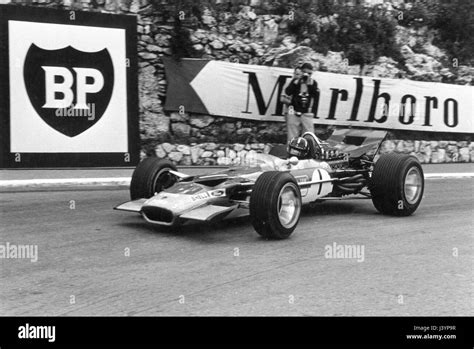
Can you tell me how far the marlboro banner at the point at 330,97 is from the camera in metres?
13.4

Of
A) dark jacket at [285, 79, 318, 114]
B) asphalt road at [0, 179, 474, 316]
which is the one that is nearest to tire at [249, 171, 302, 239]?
asphalt road at [0, 179, 474, 316]

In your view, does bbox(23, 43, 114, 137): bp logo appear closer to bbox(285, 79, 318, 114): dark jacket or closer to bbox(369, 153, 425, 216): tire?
bbox(285, 79, 318, 114): dark jacket

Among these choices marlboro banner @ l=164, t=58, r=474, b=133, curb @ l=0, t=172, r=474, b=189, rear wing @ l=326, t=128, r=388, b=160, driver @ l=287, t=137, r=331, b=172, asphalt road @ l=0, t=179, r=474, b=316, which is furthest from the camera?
marlboro banner @ l=164, t=58, r=474, b=133

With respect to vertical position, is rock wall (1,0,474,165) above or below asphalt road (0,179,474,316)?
above

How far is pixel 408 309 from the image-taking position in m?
4.40

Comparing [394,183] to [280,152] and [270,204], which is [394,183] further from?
[270,204]

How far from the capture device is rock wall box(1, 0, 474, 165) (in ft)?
43.5

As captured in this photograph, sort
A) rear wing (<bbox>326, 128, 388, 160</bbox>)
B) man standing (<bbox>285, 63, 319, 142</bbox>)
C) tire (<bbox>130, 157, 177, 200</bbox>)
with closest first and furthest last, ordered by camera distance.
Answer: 1. tire (<bbox>130, 157, 177, 200</bbox>)
2. rear wing (<bbox>326, 128, 388, 160</bbox>)
3. man standing (<bbox>285, 63, 319, 142</bbox>)

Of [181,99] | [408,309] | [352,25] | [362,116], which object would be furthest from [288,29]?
[408,309]

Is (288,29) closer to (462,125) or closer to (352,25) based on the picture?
(352,25)

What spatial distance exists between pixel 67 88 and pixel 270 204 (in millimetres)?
7014

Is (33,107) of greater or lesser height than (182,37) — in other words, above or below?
below

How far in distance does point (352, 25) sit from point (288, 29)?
6.20ft

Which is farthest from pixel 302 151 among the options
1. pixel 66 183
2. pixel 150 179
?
pixel 66 183
